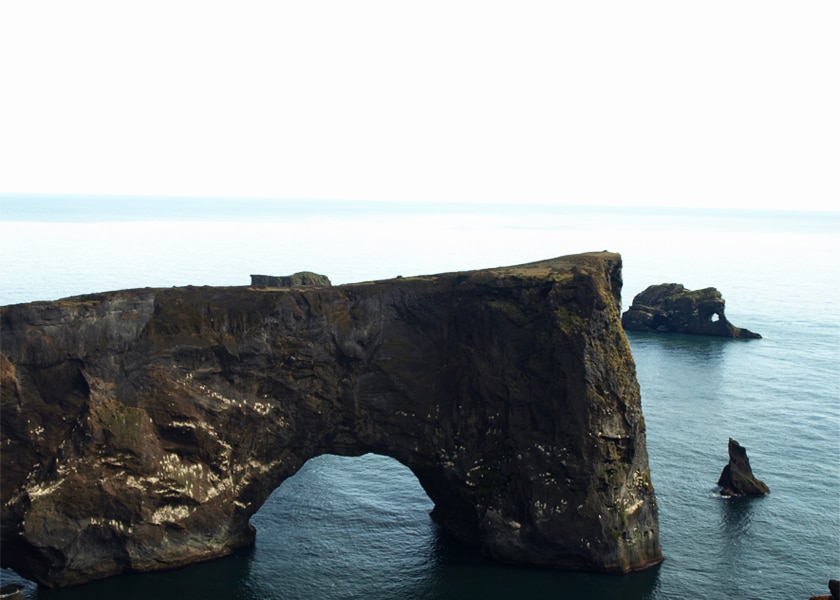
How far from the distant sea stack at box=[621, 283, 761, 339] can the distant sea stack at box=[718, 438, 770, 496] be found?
7538cm

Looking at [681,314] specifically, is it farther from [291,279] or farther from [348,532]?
[348,532]

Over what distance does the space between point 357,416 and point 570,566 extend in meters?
16.7

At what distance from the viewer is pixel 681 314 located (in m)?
138

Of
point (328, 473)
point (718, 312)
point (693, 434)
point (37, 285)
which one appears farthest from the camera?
point (37, 285)

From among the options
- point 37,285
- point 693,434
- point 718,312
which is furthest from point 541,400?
point 37,285

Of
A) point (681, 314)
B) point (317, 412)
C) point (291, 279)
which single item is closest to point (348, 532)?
point (317, 412)

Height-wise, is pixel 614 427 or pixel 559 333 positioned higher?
pixel 559 333

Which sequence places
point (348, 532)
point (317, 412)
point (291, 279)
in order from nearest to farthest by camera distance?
point (317, 412) → point (348, 532) → point (291, 279)

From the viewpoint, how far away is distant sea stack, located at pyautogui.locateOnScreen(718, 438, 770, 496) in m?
62.2

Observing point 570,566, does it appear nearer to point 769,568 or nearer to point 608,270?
point 769,568

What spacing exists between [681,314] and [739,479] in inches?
3108

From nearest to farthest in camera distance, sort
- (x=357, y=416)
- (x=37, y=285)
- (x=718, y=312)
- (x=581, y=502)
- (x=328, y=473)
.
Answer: (x=581, y=502)
(x=357, y=416)
(x=328, y=473)
(x=718, y=312)
(x=37, y=285)

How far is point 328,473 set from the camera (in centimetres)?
6788

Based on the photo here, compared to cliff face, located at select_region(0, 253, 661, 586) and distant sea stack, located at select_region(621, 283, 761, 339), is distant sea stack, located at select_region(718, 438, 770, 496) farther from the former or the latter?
distant sea stack, located at select_region(621, 283, 761, 339)
